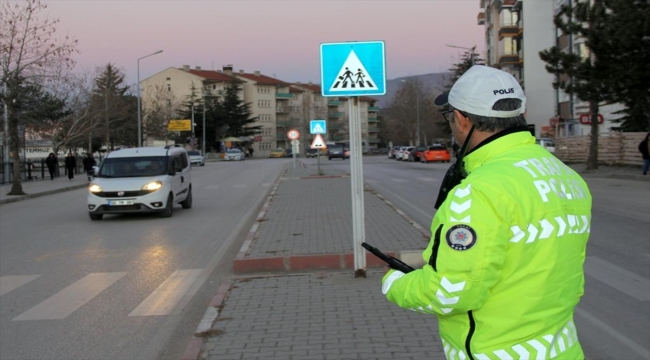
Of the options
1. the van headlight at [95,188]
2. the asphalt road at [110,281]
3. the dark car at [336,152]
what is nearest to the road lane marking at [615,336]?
the asphalt road at [110,281]

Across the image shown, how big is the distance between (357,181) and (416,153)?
5122 centimetres

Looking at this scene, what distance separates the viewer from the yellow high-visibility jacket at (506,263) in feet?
6.38

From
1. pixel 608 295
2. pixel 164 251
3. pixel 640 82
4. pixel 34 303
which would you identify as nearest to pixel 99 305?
pixel 34 303

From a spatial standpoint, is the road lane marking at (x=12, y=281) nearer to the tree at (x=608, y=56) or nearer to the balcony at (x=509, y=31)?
the tree at (x=608, y=56)

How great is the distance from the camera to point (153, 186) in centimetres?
1539

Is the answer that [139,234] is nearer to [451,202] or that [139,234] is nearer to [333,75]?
[333,75]

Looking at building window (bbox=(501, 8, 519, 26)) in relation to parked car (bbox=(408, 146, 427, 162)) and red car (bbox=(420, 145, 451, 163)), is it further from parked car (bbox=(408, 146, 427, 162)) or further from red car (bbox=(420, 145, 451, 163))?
red car (bbox=(420, 145, 451, 163))

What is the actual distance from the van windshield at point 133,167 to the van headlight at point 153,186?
0.73 m

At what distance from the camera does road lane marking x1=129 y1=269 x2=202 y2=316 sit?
6.77 meters

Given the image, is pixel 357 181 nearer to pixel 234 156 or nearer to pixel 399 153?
pixel 399 153

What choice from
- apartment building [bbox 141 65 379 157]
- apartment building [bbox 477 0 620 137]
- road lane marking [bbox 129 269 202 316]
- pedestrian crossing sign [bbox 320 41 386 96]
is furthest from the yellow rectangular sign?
pedestrian crossing sign [bbox 320 41 386 96]

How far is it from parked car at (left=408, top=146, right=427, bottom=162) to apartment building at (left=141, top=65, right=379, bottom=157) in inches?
2295

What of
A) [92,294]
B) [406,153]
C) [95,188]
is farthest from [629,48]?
[406,153]

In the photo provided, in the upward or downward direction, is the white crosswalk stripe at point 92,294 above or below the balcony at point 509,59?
below
